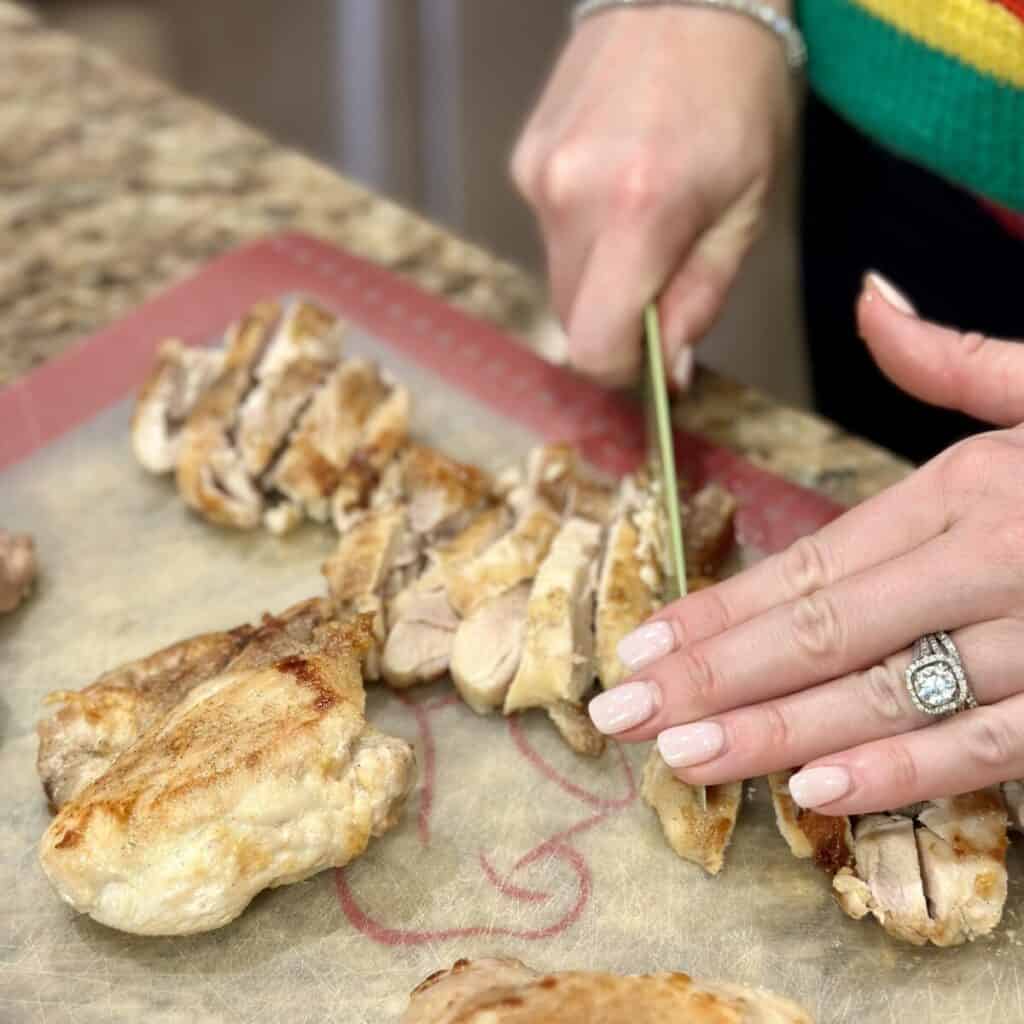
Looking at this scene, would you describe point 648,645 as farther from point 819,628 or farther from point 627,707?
point 819,628

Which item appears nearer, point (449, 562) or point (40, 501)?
point (449, 562)

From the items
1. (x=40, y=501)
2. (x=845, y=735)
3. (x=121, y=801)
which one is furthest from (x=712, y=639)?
(x=40, y=501)

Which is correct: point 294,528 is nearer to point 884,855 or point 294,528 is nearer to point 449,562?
point 449,562

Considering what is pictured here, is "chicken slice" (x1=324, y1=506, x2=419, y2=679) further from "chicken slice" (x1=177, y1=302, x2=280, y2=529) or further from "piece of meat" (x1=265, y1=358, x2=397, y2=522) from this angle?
"chicken slice" (x1=177, y1=302, x2=280, y2=529)

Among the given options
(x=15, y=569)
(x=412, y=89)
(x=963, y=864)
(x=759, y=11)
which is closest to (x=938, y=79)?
(x=759, y=11)

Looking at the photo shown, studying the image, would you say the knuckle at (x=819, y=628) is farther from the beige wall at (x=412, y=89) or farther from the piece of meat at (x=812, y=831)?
the beige wall at (x=412, y=89)

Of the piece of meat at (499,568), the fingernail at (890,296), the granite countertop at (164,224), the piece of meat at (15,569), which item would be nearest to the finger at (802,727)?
the piece of meat at (499,568)
